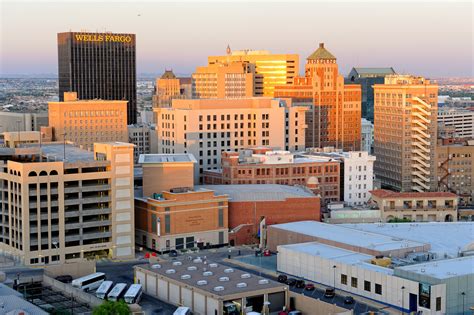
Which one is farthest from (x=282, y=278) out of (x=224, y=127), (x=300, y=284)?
(x=224, y=127)

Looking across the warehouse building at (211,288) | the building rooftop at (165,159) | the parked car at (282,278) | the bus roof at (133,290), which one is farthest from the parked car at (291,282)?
the building rooftop at (165,159)

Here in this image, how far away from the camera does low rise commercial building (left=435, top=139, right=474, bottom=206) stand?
144m

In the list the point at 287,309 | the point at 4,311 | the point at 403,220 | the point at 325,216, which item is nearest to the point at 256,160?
the point at 325,216

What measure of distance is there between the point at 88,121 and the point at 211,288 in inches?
3534

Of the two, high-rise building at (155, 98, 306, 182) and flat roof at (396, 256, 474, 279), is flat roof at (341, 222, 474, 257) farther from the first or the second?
high-rise building at (155, 98, 306, 182)

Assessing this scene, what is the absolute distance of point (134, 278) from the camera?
276ft

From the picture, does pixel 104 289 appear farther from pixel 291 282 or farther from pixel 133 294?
pixel 291 282

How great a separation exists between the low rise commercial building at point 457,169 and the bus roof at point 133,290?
250 ft

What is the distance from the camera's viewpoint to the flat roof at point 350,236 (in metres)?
85.4

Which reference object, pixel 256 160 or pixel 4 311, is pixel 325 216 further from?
pixel 4 311

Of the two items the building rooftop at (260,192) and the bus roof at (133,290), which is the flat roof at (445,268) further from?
the building rooftop at (260,192)

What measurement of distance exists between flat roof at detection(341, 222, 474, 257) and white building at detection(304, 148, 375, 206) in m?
24.1

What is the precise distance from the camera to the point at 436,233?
9512cm

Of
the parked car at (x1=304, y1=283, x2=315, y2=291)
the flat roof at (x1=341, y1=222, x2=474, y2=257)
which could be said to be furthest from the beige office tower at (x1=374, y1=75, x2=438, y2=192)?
the parked car at (x1=304, y1=283, x2=315, y2=291)
